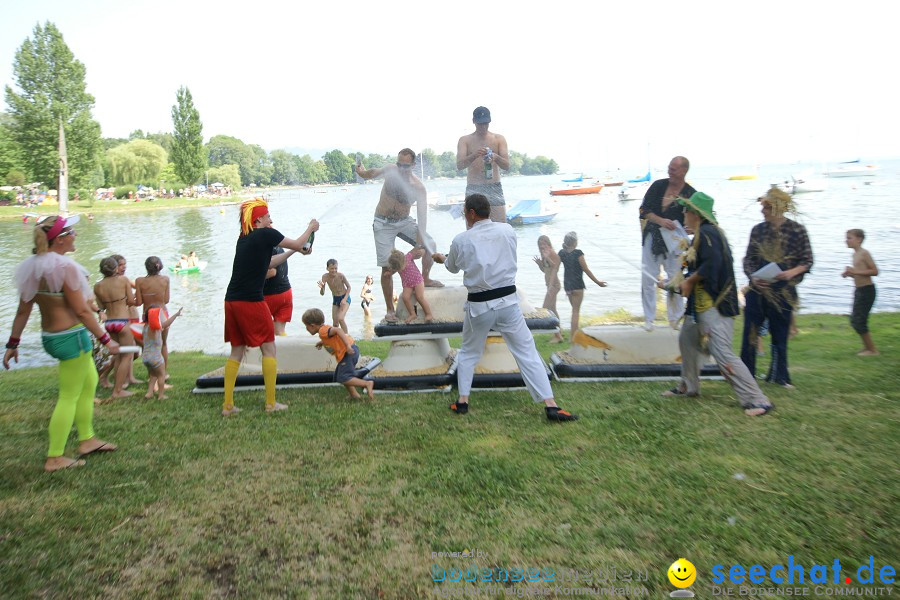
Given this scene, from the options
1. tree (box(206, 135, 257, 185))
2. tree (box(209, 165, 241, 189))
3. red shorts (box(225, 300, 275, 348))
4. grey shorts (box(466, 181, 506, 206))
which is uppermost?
tree (box(206, 135, 257, 185))

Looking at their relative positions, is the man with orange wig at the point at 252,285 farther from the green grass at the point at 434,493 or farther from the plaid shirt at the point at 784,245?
the plaid shirt at the point at 784,245

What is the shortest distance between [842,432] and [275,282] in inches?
252

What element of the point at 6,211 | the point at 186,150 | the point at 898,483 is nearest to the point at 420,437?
the point at 898,483

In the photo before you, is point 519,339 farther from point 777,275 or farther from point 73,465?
point 73,465

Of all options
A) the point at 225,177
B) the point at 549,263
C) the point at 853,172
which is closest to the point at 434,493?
the point at 549,263

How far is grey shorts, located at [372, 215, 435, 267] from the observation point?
771 cm

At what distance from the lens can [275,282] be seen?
8008 millimetres

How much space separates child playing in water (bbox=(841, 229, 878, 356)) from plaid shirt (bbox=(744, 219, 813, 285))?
103 inches

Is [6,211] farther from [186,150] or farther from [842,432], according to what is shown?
[842,432]

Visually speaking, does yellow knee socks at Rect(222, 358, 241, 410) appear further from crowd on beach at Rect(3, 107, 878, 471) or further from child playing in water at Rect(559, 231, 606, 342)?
child playing in water at Rect(559, 231, 606, 342)

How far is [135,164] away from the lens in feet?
314

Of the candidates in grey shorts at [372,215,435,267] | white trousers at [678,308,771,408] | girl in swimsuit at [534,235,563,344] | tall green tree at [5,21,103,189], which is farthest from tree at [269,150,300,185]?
white trousers at [678,308,771,408]

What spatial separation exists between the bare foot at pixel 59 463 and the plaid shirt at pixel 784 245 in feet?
22.4

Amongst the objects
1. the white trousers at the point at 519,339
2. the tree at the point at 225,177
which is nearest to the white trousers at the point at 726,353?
the white trousers at the point at 519,339
